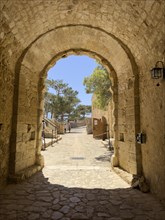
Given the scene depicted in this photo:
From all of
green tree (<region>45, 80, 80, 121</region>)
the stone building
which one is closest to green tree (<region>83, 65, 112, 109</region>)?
the stone building

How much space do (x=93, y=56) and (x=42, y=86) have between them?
213 centimetres

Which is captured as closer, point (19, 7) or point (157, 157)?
point (19, 7)

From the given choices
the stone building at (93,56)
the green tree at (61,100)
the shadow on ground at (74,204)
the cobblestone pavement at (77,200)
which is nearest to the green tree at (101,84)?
the stone building at (93,56)

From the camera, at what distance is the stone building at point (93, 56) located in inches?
137

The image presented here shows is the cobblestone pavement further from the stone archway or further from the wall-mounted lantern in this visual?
the wall-mounted lantern

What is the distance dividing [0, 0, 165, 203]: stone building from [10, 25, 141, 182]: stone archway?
2 cm

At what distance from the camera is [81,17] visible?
4.38 metres

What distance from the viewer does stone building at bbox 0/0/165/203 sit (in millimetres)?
3469

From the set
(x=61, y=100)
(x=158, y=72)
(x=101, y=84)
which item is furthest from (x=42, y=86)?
(x=61, y=100)

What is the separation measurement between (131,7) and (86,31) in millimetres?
1889

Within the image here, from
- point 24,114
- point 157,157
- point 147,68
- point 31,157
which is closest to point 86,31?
point 147,68

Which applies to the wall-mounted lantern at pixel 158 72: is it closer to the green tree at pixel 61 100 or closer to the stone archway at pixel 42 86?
the stone archway at pixel 42 86

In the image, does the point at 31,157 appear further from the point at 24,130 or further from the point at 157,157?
the point at 157,157

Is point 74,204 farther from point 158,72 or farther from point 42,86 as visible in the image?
point 42,86
